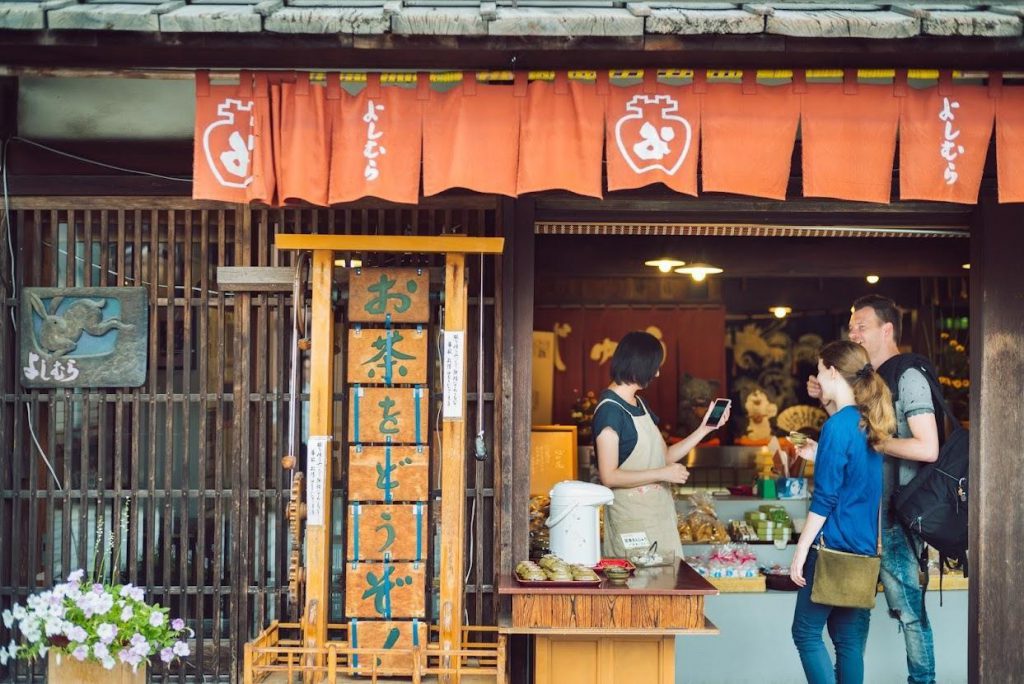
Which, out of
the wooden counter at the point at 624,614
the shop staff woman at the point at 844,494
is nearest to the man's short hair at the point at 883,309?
the shop staff woman at the point at 844,494

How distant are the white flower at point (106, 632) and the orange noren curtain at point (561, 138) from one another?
3431mm

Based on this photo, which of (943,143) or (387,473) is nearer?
(943,143)

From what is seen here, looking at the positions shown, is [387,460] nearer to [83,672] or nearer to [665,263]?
[83,672]

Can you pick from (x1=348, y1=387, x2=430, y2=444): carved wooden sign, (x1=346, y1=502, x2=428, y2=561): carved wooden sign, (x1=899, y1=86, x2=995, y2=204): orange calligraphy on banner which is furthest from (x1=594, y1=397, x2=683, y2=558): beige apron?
(x1=899, y1=86, x2=995, y2=204): orange calligraphy on banner

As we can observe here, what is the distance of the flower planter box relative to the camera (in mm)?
5832

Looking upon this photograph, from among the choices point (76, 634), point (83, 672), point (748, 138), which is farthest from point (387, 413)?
point (748, 138)

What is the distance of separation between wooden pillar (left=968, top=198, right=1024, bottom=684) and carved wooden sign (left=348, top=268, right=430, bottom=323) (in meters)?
3.80

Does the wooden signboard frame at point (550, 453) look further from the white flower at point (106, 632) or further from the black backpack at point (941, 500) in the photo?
the white flower at point (106, 632)

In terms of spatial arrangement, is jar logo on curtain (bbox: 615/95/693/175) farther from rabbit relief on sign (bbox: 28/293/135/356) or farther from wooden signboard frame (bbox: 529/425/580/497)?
wooden signboard frame (bbox: 529/425/580/497)

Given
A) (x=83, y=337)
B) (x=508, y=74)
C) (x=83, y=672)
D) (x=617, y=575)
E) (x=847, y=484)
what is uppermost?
(x=508, y=74)

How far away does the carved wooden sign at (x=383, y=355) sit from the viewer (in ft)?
19.7

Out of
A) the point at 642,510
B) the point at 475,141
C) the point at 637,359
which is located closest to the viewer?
the point at 475,141

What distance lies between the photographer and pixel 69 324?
6.62m

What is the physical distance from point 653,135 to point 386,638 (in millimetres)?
3345
